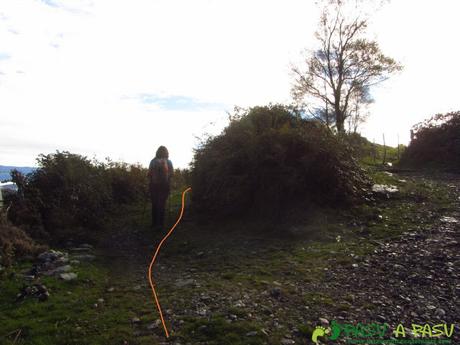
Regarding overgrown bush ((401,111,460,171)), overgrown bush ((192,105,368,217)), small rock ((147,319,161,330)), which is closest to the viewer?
small rock ((147,319,161,330))

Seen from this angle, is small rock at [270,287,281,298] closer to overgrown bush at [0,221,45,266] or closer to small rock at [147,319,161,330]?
small rock at [147,319,161,330]

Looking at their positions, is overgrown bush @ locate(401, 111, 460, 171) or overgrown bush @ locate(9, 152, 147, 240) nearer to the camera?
overgrown bush @ locate(9, 152, 147, 240)

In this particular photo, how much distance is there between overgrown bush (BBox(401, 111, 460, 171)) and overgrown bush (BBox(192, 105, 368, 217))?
8.94m

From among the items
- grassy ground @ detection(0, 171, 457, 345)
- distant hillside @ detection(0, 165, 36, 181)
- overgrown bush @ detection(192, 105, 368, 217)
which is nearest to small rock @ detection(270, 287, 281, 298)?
grassy ground @ detection(0, 171, 457, 345)

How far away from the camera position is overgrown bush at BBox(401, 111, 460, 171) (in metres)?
17.5

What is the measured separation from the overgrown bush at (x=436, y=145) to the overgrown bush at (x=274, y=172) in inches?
352

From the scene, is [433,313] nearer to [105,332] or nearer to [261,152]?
[105,332]

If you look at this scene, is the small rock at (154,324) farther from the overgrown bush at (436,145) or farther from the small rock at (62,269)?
the overgrown bush at (436,145)

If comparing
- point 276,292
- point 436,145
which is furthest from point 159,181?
point 436,145

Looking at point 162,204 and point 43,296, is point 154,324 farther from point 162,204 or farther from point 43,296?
point 162,204

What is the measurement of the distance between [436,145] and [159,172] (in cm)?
1479

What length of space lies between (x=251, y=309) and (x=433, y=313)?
2254 millimetres

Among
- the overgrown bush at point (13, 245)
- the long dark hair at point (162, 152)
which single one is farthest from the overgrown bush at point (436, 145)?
the overgrown bush at point (13, 245)

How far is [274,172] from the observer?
10.1 m
